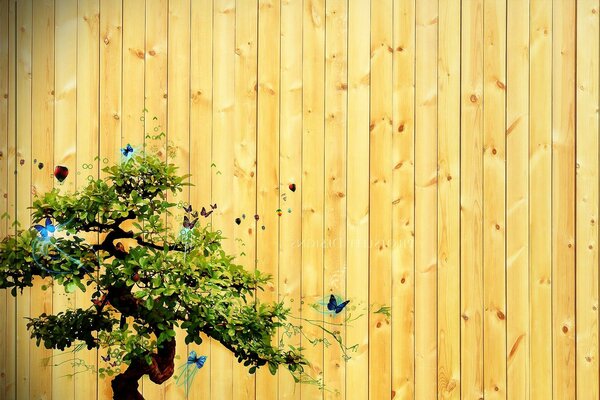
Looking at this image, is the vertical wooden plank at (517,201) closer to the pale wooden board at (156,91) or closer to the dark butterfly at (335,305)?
the dark butterfly at (335,305)

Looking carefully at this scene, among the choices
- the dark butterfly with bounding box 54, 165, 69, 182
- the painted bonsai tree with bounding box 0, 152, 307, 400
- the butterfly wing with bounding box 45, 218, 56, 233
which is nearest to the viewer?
the painted bonsai tree with bounding box 0, 152, 307, 400

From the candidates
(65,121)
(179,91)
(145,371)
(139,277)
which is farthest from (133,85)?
(145,371)

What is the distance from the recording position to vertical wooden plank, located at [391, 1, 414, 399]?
1979 millimetres

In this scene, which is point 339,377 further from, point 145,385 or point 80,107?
point 80,107

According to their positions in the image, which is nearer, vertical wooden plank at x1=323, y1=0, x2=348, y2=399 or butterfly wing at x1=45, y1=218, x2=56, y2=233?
butterfly wing at x1=45, y1=218, x2=56, y2=233

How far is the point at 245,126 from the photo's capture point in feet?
6.51

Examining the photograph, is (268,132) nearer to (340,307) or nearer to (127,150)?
(127,150)

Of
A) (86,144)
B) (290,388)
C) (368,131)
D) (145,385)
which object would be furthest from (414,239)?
(86,144)

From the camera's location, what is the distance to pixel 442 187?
1986 mm

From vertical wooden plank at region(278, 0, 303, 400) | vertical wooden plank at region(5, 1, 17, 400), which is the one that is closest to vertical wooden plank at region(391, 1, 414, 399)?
vertical wooden plank at region(278, 0, 303, 400)

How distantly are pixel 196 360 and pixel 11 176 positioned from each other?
2.87 feet

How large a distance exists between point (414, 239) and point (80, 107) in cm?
120

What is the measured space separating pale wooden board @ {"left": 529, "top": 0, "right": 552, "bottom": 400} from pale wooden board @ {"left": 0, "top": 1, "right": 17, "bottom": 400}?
1.73 metres

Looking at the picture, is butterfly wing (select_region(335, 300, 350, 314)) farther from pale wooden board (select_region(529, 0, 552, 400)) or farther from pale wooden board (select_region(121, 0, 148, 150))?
pale wooden board (select_region(121, 0, 148, 150))
